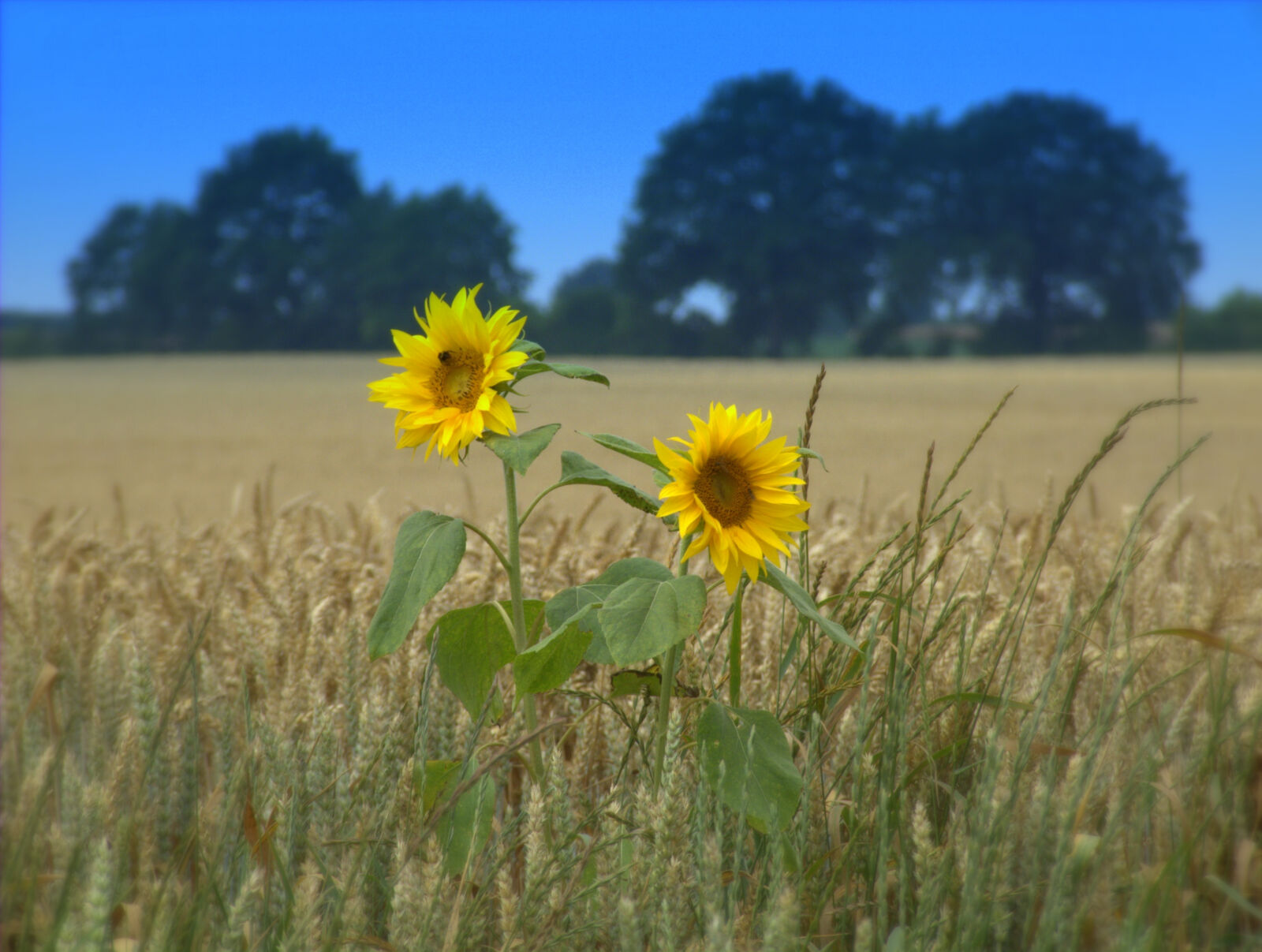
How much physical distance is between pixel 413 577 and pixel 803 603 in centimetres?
34

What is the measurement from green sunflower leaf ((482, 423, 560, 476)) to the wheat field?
0.23m

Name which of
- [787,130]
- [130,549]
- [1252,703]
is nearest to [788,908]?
[1252,703]

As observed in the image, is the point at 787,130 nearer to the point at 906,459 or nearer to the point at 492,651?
the point at 906,459

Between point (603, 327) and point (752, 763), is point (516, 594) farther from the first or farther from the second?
point (603, 327)

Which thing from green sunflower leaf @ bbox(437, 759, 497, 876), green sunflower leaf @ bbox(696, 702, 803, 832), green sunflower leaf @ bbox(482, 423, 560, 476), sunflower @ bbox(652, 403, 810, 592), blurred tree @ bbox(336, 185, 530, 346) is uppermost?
blurred tree @ bbox(336, 185, 530, 346)

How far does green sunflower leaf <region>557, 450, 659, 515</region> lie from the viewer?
2.87 feet

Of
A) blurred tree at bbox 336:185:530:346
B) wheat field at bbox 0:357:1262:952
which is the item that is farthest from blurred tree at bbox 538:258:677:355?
wheat field at bbox 0:357:1262:952

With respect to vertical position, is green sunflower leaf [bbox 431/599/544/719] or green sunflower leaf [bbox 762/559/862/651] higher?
green sunflower leaf [bbox 762/559/862/651]

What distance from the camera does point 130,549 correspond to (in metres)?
2.13

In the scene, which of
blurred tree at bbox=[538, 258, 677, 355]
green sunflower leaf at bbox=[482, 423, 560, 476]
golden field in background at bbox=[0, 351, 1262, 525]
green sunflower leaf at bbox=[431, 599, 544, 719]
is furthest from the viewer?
blurred tree at bbox=[538, 258, 677, 355]

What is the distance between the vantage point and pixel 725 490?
88 cm

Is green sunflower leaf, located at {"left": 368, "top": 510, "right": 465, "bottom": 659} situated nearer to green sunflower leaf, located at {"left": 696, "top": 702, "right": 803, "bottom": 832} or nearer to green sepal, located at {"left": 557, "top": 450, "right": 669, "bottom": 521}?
green sepal, located at {"left": 557, "top": 450, "right": 669, "bottom": 521}

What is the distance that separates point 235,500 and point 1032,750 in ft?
7.50

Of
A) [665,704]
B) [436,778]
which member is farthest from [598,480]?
[436,778]
